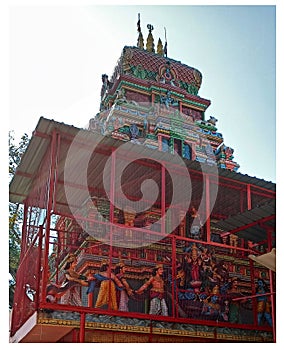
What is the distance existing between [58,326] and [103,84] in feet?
38.3

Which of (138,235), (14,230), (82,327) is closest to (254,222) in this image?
(138,235)

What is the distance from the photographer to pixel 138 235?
12555 millimetres

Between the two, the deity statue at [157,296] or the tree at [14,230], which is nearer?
the deity statue at [157,296]

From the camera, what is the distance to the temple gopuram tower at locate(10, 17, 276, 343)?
29.1ft

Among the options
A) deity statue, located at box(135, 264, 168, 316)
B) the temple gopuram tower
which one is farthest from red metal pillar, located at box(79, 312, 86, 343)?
deity statue, located at box(135, 264, 168, 316)

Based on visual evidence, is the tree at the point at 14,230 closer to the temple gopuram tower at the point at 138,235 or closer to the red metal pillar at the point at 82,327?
the temple gopuram tower at the point at 138,235

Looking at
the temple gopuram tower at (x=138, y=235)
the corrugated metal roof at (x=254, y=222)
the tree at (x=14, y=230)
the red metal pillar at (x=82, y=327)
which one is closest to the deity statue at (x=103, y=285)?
the temple gopuram tower at (x=138, y=235)

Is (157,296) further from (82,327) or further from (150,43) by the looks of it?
(150,43)

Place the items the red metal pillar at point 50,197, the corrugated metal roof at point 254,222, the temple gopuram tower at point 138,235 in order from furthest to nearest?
the corrugated metal roof at point 254,222 → the temple gopuram tower at point 138,235 → the red metal pillar at point 50,197

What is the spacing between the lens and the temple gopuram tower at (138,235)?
887 cm

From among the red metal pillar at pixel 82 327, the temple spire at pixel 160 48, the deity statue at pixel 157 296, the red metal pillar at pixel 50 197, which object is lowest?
the red metal pillar at pixel 82 327

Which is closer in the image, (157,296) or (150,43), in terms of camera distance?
(157,296)

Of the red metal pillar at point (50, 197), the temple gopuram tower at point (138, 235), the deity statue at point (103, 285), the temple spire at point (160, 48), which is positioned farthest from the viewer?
the temple spire at point (160, 48)

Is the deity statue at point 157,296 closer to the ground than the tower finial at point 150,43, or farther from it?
closer to the ground
